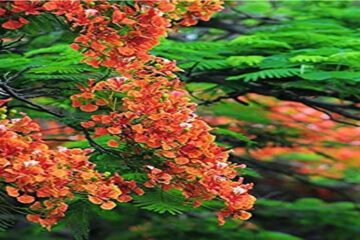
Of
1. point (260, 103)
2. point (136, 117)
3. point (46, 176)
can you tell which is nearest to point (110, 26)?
point (136, 117)

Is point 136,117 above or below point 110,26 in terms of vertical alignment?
below

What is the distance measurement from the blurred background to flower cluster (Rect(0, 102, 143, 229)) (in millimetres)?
161

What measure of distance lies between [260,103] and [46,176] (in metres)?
2.78

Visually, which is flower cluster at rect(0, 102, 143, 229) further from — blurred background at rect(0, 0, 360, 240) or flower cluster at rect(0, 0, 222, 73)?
flower cluster at rect(0, 0, 222, 73)

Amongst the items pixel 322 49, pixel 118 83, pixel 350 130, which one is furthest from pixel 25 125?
pixel 350 130

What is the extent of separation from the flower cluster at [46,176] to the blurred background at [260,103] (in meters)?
0.16

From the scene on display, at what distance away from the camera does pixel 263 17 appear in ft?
14.9

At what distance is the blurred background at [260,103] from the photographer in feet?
9.69

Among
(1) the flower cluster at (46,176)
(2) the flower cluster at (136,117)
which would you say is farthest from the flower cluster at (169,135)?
(1) the flower cluster at (46,176)

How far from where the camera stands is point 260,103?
467 cm

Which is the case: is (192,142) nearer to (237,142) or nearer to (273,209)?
(237,142)

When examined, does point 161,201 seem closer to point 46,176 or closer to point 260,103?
point 46,176

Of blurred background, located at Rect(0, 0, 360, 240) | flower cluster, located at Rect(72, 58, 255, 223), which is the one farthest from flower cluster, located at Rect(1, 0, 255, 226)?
blurred background, located at Rect(0, 0, 360, 240)

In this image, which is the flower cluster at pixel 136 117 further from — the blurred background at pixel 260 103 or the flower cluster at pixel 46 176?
the blurred background at pixel 260 103
